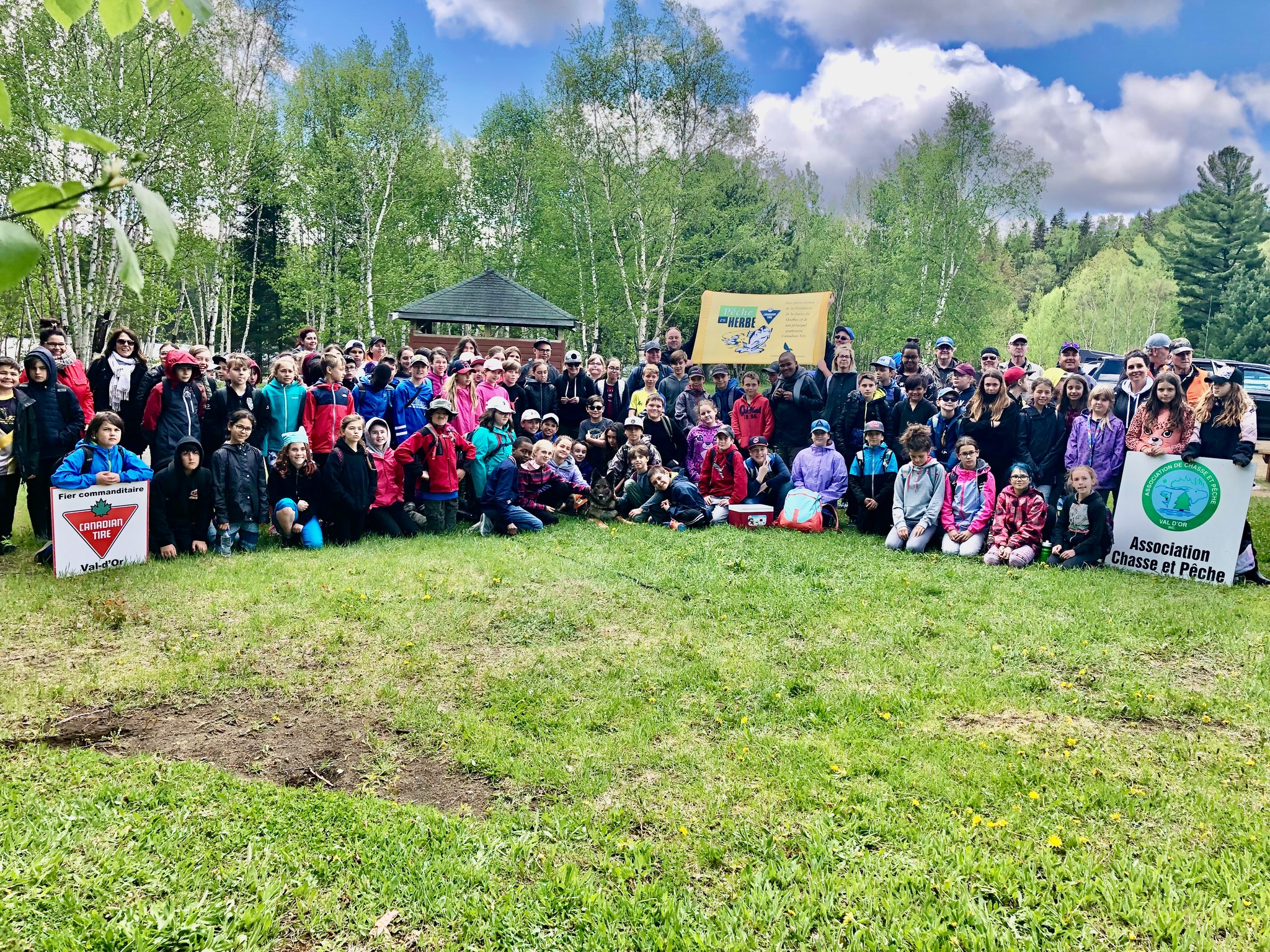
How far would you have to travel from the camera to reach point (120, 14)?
1335 mm

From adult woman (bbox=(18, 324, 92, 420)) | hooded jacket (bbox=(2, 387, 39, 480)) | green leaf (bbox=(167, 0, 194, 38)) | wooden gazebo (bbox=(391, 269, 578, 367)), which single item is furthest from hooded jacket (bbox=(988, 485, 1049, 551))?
wooden gazebo (bbox=(391, 269, 578, 367))

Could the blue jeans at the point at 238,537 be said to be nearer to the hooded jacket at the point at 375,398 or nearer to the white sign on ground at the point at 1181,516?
the hooded jacket at the point at 375,398

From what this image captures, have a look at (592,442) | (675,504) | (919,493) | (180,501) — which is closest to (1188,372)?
(919,493)

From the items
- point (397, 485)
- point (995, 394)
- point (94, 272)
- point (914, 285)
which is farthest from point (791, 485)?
point (914, 285)

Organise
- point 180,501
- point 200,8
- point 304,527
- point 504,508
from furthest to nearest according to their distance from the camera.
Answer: point 504,508, point 304,527, point 180,501, point 200,8

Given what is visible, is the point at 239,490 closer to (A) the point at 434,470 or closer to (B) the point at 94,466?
(B) the point at 94,466

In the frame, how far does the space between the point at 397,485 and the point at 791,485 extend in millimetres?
4916

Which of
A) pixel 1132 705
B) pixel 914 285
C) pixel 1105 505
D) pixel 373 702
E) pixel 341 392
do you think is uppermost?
pixel 914 285

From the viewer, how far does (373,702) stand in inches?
184

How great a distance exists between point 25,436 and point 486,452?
180 inches

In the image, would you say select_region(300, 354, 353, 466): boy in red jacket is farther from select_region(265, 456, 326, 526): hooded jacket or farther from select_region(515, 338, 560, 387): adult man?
select_region(515, 338, 560, 387): adult man

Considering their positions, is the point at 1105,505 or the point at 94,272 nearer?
the point at 1105,505

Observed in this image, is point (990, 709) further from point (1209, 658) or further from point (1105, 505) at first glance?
point (1105, 505)

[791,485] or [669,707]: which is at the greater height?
[791,485]
